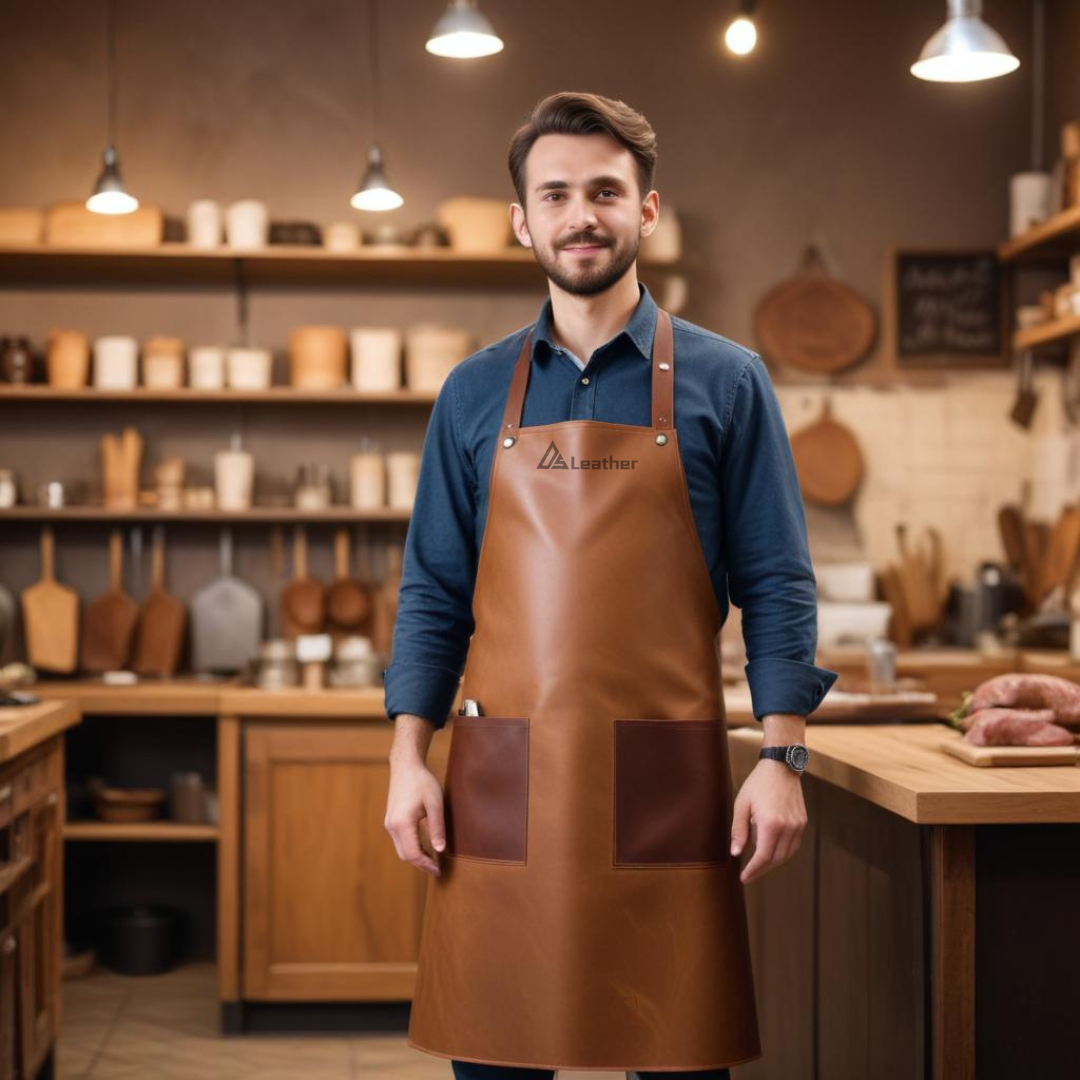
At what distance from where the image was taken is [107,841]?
197 inches

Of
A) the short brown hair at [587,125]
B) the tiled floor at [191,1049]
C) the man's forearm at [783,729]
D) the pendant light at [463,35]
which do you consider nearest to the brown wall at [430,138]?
the pendant light at [463,35]

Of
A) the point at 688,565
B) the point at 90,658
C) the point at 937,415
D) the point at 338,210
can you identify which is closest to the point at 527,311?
the point at 338,210

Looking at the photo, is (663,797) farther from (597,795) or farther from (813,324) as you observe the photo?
(813,324)

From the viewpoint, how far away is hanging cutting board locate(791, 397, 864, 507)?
525cm

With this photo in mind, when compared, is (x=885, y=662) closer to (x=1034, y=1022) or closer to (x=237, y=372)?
(x=1034, y=1022)

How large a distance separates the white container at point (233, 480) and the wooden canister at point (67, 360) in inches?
20.7

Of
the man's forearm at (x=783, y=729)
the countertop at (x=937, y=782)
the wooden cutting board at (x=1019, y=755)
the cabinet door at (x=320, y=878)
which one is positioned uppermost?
the man's forearm at (x=783, y=729)

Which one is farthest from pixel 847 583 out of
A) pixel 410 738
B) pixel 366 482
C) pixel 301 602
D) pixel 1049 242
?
pixel 410 738

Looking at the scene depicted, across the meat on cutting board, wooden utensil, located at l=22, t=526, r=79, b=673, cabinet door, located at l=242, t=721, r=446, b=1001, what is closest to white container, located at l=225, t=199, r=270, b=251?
wooden utensil, located at l=22, t=526, r=79, b=673

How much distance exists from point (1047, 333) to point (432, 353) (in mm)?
1999

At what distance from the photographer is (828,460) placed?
527cm

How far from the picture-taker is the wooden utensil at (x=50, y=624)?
4.89 m

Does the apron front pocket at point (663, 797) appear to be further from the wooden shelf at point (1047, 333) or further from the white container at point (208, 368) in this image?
the white container at point (208, 368)

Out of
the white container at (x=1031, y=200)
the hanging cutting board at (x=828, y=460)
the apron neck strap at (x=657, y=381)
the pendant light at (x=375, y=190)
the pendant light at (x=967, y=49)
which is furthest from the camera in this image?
the hanging cutting board at (x=828, y=460)
